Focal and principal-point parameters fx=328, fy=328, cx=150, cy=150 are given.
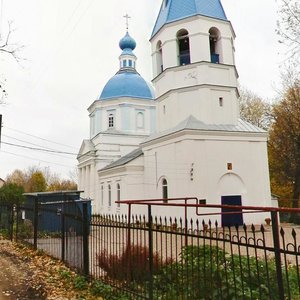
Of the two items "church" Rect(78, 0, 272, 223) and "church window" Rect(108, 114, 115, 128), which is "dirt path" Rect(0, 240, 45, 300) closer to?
"church" Rect(78, 0, 272, 223)

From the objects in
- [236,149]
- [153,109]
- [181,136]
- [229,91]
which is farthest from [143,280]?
[153,109]

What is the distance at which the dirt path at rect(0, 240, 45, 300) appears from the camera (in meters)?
5.95

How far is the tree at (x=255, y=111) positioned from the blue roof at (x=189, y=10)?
16.1 meters

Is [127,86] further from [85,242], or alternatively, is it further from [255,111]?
[85,242]

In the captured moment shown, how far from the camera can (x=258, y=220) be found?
18188 mm

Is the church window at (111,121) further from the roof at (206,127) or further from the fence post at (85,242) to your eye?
the fence post at (85,242)

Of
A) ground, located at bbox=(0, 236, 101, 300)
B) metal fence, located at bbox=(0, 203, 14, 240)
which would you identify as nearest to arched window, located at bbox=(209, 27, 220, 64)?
metal fence, located at bbox=(0, 203, 14, 240)

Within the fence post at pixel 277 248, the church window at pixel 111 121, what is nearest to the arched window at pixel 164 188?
the fence post at pixel 277 248

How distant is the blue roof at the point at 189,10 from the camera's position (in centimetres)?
1852

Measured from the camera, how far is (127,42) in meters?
41.8

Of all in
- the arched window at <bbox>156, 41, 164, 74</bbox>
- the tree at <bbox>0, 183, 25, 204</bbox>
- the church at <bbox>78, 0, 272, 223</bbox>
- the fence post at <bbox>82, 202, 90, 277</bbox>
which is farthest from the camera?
the arched window at <bbox>156, 41, 164, 74</bbox>

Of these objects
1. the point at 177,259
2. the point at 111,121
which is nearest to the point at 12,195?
the point at 177,259

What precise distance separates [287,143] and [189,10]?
47.7 ft

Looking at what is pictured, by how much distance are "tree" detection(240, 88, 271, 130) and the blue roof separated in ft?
52.9
